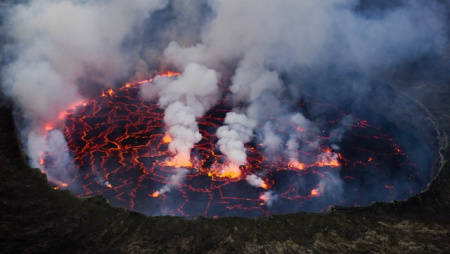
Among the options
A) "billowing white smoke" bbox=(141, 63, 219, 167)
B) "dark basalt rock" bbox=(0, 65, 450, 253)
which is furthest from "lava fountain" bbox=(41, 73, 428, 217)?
"dark basalt rock" bbox=(0, 65, 450, 253)

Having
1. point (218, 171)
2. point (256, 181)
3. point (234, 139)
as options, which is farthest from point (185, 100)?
point (256, 181)

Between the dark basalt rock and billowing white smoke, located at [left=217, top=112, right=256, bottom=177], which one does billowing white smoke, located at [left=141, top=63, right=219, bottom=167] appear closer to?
billowing white smoke, located at [left=217, top=112, right=256, bottom=177]

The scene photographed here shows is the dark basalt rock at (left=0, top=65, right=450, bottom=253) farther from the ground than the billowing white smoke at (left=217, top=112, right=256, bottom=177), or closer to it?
closer to it

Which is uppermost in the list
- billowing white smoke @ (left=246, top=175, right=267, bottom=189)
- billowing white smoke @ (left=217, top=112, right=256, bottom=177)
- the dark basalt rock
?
billowing white smoke @ (left=217, top=112, right=256, bottom=177)

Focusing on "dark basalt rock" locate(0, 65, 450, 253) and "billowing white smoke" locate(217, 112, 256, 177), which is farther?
"billowing white smoke" locate(217, 112, 256, 177)

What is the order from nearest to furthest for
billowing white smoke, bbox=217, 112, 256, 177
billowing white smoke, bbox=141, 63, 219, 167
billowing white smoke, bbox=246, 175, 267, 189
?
billowing white smoke, bbox=246, 175, 267, 189 → billowing white smoke, bbox=217, 112, 256, 177 → billowing white smoke, bbox=141, 63, 219, 167

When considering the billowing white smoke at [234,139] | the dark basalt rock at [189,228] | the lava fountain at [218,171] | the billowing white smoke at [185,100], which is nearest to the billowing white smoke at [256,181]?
the lava fountain at [218,171]

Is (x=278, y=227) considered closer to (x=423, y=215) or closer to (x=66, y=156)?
(x=423, y=215)
